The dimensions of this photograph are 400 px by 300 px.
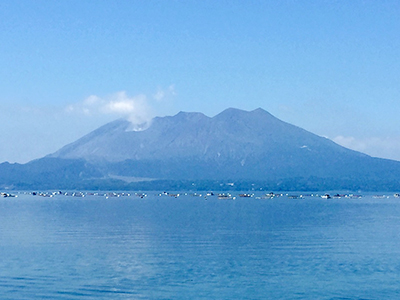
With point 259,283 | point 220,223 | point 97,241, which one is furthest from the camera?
point 220,223

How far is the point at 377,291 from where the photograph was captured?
29938 mm

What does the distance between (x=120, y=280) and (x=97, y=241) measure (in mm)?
17006

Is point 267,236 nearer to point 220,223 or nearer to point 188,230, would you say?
point 188,230

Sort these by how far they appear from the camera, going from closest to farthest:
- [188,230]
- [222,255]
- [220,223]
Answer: [222,255] → [188,230] → [220,223]

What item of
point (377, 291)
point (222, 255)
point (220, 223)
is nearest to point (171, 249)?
point (222, 255)

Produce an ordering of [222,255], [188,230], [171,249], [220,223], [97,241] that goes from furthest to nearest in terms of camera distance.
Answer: [220,223]
[188,230]
[97,241]
[171,249]
[222,255]

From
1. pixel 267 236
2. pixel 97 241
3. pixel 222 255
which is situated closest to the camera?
pixel 222 255

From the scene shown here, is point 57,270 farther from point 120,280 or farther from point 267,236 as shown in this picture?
point 267,236

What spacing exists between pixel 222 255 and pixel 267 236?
1330cm

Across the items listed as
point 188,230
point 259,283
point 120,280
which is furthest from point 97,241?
point 259,283

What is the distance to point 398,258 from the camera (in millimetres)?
40000

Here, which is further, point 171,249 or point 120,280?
point 171,249

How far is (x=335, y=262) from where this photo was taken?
37.9 m

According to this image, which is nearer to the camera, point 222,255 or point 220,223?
point 222,255
